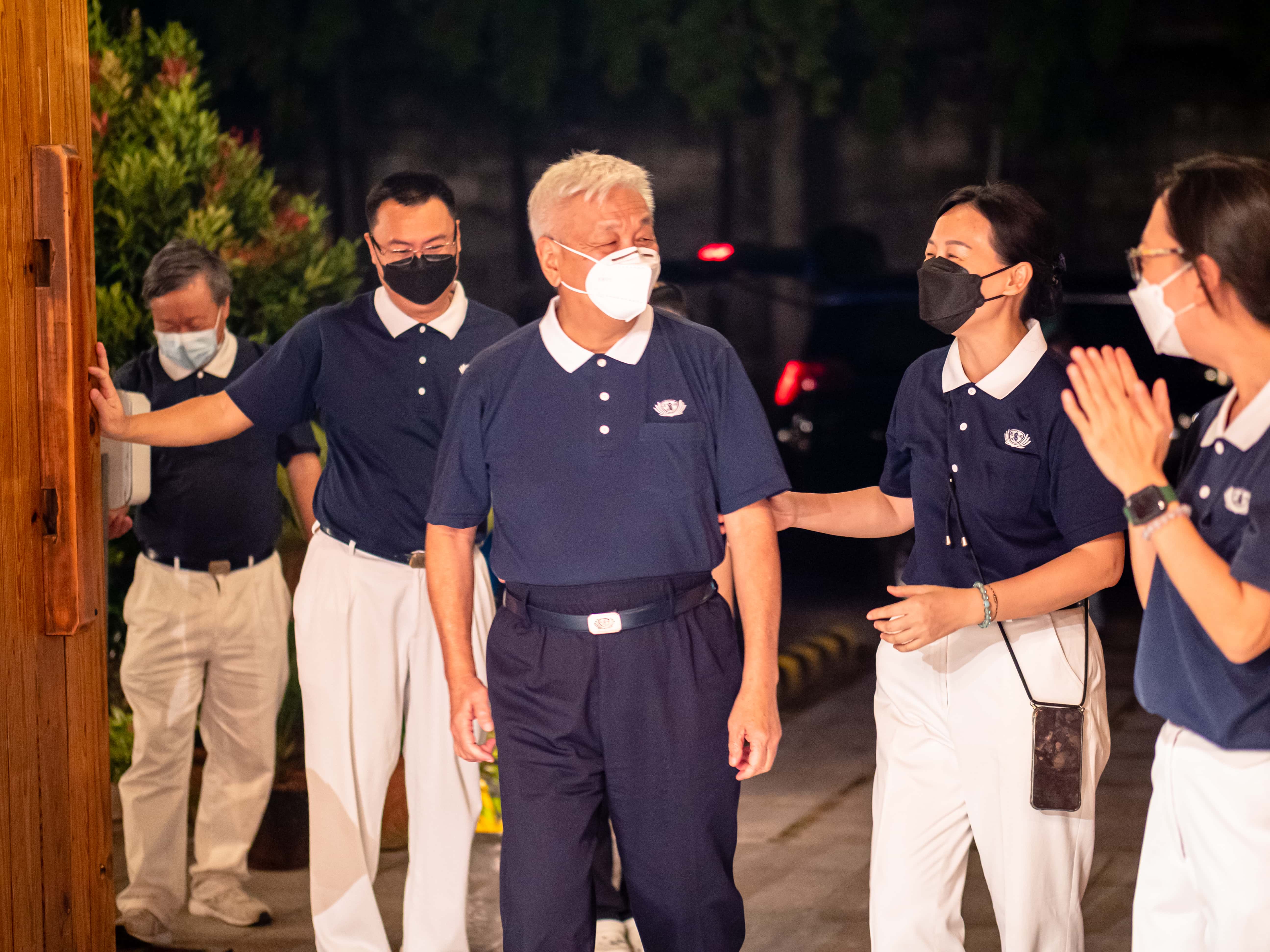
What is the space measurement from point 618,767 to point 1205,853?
1.00m

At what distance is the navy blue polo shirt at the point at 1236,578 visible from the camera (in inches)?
76.0

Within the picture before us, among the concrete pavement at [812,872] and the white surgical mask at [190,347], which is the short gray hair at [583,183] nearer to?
the white surgical mask at [190,347]

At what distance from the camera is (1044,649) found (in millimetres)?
2582

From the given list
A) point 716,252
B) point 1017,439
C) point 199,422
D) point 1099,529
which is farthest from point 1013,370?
point 716,252

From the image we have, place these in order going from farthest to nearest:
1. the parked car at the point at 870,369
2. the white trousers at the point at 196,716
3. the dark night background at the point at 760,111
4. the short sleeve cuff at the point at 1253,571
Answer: the dark night background at the point at 760,111, the parked car at the point at 870,369, the white trousers at the point at 196,716, the short sleeve cuff at the point at 1253,571

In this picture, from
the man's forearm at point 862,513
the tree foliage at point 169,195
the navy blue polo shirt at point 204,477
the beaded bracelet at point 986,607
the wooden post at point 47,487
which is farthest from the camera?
the tree foliage at point 169,195

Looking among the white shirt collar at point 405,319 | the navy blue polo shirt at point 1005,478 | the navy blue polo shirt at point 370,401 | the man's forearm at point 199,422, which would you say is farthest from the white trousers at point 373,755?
the navy blue polo shirt at point 1005,478

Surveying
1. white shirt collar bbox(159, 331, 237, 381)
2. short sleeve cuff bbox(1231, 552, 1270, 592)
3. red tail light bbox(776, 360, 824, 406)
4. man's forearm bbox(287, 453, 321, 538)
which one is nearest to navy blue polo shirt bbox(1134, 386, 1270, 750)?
short sleeve cuff bbox(1231, 552, 1270, 592)

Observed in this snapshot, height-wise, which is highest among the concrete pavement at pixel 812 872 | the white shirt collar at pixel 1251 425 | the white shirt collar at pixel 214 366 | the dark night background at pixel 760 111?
the dark night background at pixel 760 111

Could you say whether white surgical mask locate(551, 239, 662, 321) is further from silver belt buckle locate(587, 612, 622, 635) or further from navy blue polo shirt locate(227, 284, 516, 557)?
navy blue polo shirt locate(227, 284, 516, 557)

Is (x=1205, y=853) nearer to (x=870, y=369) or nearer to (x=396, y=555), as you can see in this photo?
(x=396, y=555)

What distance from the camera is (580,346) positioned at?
8.50 ft

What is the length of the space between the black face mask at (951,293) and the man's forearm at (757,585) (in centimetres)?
51

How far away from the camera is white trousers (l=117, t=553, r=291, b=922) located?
12.2 feet
